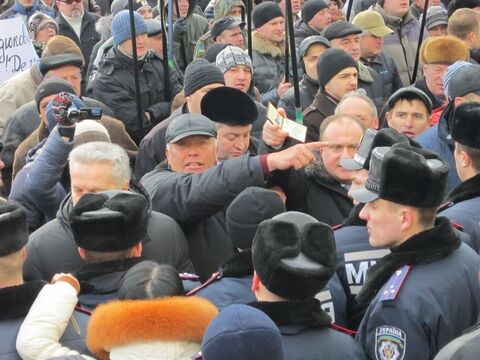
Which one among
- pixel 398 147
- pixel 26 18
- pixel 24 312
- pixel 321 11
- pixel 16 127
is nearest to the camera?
pixel 24 312

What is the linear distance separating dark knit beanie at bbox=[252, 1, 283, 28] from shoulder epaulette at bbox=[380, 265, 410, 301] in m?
6.00

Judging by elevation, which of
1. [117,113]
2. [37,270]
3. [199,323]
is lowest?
[117,113]

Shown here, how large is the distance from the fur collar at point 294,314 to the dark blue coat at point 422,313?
348 millimetres

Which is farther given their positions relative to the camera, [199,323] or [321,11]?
[321,11]

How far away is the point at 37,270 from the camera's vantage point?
15.6 feet

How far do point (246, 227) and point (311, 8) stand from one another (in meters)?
6.71

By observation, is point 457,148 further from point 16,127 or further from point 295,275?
point 16,127

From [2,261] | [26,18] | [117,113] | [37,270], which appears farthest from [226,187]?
[26,18]

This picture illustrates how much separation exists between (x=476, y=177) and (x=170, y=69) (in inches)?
181

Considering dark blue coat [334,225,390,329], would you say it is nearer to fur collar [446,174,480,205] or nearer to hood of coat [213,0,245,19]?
fur collar [446,174,480,205]

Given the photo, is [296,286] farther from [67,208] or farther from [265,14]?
[265,14]

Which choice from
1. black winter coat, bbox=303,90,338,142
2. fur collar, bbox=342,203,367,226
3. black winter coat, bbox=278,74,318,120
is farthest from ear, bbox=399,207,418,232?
black winter coat, bbox=278,74,318,120

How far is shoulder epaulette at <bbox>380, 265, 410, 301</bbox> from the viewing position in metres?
3.90

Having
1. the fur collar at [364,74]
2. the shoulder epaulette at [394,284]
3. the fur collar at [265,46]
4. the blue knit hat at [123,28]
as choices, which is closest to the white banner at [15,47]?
the blue knit hat at [123,28]
